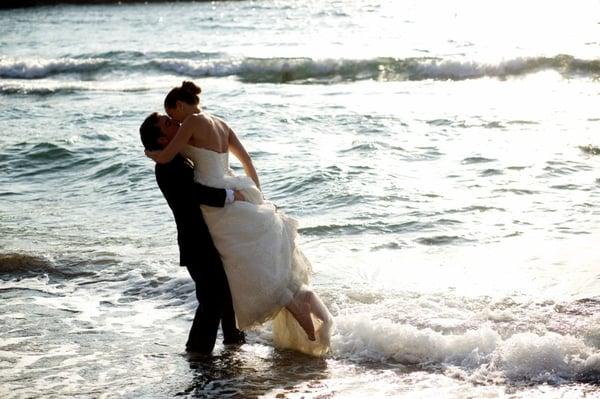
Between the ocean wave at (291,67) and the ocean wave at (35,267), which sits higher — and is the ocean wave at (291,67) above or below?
above

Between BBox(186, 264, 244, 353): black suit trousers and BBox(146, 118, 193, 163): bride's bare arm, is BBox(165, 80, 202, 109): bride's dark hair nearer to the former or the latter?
BBox(146, 118, 193, 163): bride's bare arm

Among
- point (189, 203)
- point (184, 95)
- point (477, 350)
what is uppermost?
point (184, 95)

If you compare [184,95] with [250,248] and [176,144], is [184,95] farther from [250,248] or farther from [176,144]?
[250,248]

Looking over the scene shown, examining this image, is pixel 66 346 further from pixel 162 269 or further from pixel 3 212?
pixel 3 212

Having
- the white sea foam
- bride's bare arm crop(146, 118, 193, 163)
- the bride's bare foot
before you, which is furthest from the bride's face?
the white sea foam

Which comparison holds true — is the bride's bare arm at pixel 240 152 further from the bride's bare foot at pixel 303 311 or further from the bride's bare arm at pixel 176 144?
the bride's bare foot at pixel 303 311

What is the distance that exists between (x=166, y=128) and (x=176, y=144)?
0.58ft

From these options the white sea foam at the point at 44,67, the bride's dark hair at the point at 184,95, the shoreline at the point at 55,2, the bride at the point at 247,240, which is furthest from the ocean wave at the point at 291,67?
the shoreline at the point at 55,2

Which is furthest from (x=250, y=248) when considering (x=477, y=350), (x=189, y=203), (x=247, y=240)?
(x=477, y=350)

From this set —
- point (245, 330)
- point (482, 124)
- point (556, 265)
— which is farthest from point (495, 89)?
point (245, 330)

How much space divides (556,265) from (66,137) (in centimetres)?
937

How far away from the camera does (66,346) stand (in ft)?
23.2

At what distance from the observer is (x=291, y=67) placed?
23578 mm

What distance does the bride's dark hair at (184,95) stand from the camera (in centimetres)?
643
